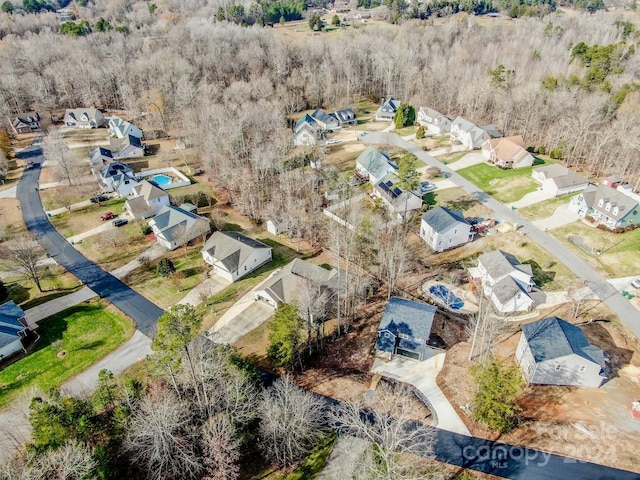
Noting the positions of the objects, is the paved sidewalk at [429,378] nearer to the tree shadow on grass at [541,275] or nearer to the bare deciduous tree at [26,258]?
the tree shadow on grass at [541,275]

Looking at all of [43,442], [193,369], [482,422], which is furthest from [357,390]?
[43,442]

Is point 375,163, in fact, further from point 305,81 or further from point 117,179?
point 305,81

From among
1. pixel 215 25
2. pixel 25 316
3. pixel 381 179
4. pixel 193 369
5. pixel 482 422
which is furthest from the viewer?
pixel 215 25

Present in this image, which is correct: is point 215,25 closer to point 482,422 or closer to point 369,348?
point 369,348

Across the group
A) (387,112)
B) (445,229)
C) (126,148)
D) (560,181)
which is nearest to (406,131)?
(387,112)

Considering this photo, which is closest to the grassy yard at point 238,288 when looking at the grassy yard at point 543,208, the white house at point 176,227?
the white house at point 176,227
